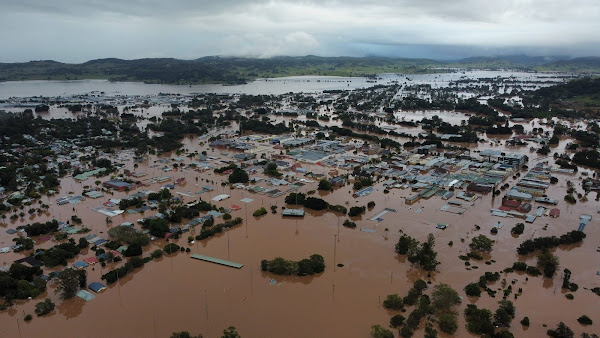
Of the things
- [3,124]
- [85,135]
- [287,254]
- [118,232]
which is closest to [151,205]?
[118,232]

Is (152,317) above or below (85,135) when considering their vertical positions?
below

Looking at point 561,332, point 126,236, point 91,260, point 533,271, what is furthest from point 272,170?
point 561,332

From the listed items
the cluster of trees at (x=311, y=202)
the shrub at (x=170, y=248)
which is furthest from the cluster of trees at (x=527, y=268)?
the shrub at (x=170, y=248)

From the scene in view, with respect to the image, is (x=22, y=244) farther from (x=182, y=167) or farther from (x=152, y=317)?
(x=182, y=167)

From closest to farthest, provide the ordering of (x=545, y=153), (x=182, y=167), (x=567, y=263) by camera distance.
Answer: (x=567, y=263), (x=182, y=167), (x=545, y=153)

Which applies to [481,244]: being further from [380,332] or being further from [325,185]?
[325,185]

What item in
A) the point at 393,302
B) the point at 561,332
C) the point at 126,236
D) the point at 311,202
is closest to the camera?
the point at 561,332

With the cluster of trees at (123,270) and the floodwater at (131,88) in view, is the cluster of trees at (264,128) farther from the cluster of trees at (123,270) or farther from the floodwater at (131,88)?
the floodwater at (131,88)

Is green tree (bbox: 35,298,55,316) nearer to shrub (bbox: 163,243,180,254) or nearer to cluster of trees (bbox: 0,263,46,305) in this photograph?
cluster of trees (bbox: 0,263,46,305)
